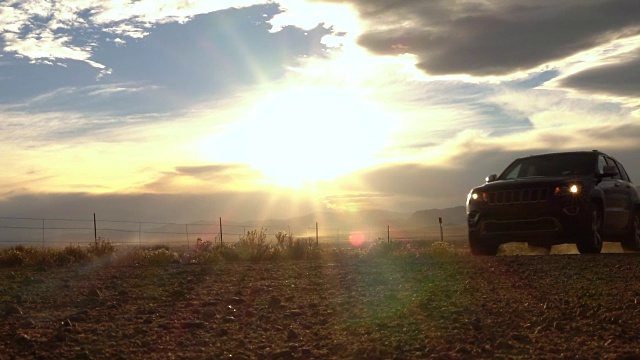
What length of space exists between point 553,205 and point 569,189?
37 cm

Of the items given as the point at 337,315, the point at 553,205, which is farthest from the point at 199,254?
the point at 337,315

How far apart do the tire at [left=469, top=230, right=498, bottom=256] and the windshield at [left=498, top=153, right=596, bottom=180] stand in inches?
54.5

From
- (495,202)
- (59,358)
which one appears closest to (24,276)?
(59,358)

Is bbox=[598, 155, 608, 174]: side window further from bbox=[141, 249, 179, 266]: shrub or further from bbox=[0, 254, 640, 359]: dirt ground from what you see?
bbox=[141, 249, 179, 266]: shrub

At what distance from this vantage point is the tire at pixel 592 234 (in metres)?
11.9

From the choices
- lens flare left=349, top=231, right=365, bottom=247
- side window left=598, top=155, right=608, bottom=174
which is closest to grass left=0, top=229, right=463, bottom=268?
side window left=598, top=155, right=608, bottom=174

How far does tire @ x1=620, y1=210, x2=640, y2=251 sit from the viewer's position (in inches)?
548

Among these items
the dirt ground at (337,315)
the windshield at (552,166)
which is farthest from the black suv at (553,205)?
the dirt ground at (337,315)

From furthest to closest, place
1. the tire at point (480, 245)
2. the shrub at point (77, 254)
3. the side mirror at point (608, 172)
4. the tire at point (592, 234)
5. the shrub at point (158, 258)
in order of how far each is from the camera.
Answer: the shrub at point (77, 254) → the shrub at point (158, 258) → the tire at point (480, 245) → the side mirror at point (608, 172) → the tire at point (592, 234)

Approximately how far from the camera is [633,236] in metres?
14.0

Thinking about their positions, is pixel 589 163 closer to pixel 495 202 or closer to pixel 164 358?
pixel 495 202

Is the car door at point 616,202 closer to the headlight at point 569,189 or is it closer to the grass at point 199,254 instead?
the headlight at point 569,189

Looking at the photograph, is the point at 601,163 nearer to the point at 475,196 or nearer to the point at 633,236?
the point at 633,236

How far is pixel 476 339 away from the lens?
517cm
